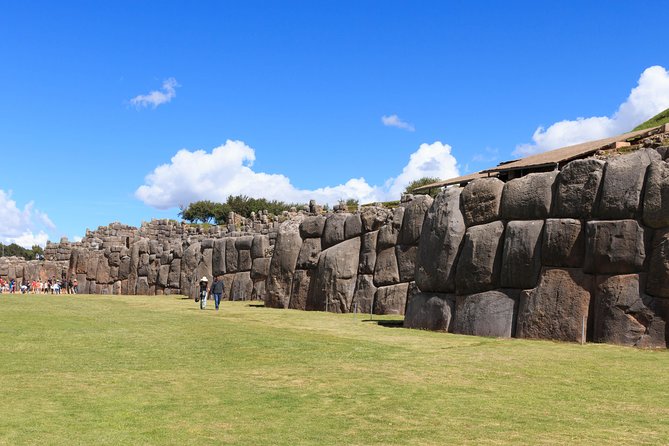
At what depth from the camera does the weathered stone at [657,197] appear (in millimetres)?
13523

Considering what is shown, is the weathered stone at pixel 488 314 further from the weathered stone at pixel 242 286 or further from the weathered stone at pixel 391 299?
the weathered stone at pixel 242 286

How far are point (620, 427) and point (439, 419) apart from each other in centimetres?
179

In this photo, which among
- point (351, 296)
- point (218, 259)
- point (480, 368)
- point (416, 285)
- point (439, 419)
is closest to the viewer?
point (439, 419)

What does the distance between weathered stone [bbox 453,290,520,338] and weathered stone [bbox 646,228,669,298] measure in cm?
283

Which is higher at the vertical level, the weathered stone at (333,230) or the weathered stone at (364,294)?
the weathered stone at (333,230)

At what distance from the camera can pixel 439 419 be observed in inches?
290

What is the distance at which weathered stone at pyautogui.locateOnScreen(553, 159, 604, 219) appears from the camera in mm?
14648

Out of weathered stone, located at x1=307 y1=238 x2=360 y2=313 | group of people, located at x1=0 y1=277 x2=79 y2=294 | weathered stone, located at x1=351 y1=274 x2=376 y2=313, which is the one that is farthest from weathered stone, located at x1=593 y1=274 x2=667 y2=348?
group of people, located at x1=0 y1=277 x2=79 y2=294

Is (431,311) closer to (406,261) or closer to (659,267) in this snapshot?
(406,261)

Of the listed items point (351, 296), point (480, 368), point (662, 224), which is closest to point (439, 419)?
point (480, 368)

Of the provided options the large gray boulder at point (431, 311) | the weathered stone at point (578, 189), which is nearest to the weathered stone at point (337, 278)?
the large gray boulder at point (431, 311)

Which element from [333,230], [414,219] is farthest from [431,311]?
[333,230]

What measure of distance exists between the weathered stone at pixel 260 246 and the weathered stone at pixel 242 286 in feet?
3.69

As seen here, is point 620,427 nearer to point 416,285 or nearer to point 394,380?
point 394,380
